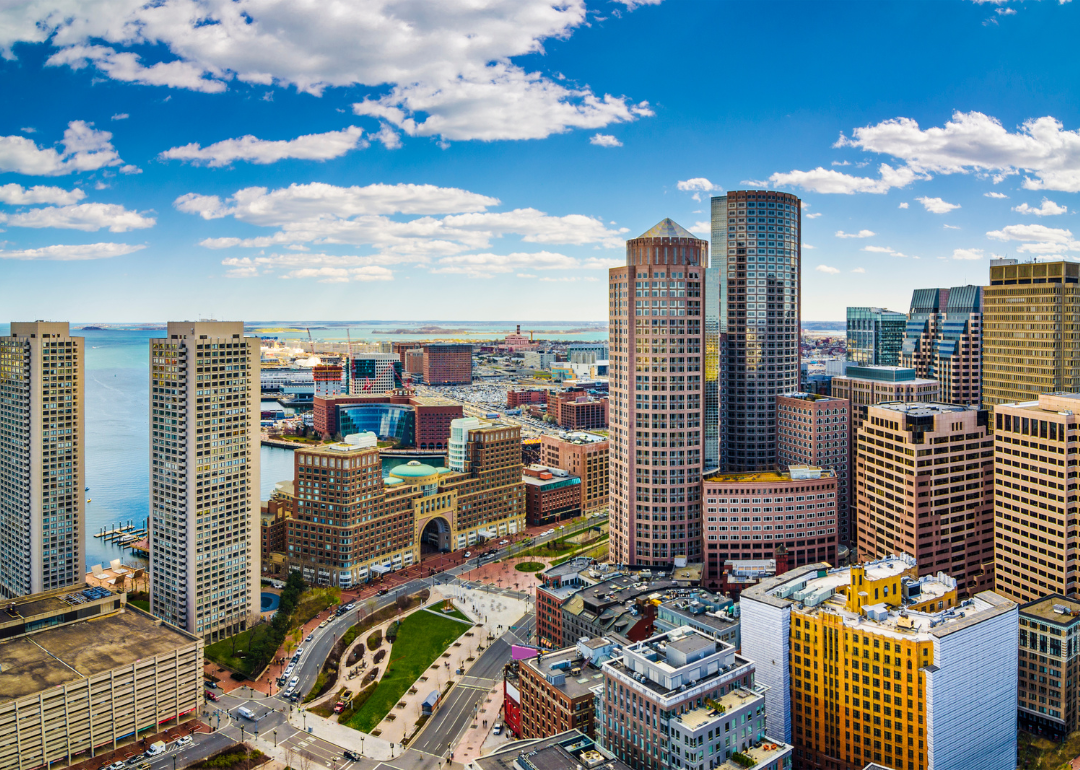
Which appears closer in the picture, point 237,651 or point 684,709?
point 684,709

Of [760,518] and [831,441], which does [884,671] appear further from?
[831,441]

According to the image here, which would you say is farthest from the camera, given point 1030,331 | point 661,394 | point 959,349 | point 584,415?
point 584,415

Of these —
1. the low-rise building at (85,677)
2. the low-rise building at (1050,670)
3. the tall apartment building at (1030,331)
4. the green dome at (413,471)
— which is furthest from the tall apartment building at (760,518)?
the low-rise building at (85,677)

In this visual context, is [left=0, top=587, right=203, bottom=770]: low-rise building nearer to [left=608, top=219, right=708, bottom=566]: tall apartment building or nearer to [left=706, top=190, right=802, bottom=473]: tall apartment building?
[left=608, top=219, right=708, bottom=566]: tall apartment building

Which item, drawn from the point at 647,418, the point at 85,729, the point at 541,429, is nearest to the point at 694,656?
the point at 647,418

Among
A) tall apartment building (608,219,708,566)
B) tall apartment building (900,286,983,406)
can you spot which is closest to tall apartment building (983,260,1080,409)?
tall apartment building (900,286,983,406)

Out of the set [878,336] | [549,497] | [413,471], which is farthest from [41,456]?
[878,336]

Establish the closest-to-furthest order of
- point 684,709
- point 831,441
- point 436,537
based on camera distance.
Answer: point 684,709
point 831,441
point 436,537
